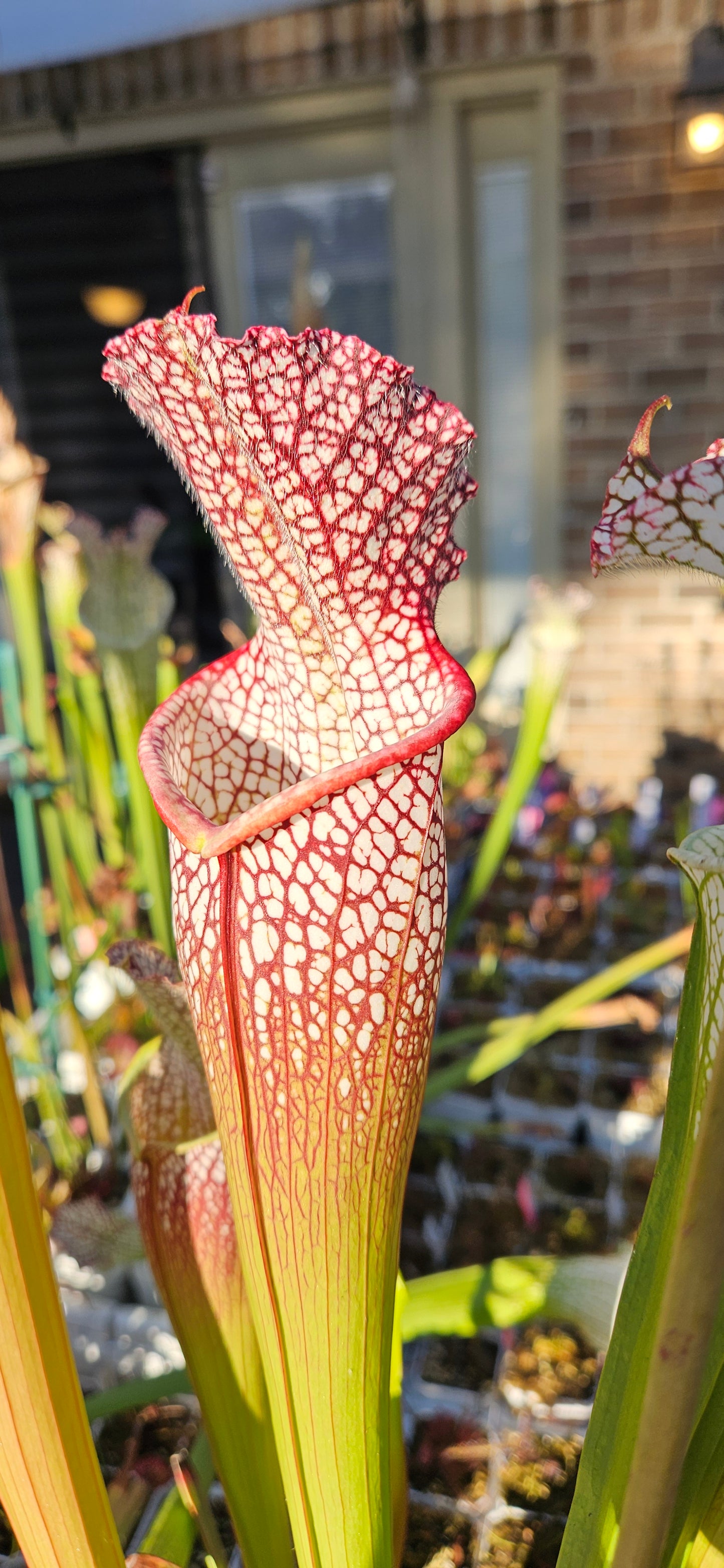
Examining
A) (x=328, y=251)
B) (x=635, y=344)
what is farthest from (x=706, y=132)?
(x=328, y=251)

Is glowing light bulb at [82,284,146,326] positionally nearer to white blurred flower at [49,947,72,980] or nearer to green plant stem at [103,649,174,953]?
white blurred flower at [49,947,72,980]

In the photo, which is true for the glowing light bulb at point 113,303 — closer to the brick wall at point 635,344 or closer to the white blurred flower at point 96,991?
the brick wall at point 635,344

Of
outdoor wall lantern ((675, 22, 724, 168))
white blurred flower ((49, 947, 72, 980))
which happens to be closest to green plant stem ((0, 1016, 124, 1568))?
white blurred flower ((49, 947, 72, 980))

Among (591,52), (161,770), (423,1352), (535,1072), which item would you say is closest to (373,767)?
(161,770)

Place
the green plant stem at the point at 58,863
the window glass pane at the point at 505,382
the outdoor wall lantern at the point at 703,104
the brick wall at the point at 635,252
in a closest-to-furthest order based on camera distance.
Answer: the green plant stem at the point at 58,863 → the outdoor wall lantern at the point at 703,104 → the brick wall at the point at 635,252 → the window glass pane at the point at 505,382

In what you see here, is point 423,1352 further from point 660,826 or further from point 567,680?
point 567,680

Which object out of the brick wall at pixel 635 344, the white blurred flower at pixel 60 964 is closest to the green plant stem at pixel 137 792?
the white blurred flower at pixel 60 964
